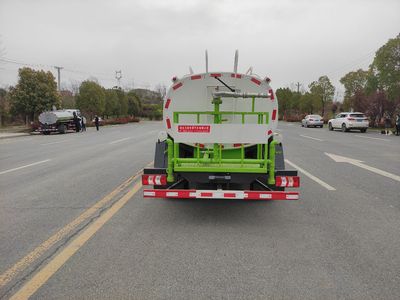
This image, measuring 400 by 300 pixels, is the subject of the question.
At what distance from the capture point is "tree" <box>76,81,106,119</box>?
153ft

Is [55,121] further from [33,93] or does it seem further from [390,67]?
[390,67]

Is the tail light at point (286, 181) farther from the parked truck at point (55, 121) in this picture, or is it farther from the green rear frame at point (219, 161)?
the parked truck at point (55, 121)

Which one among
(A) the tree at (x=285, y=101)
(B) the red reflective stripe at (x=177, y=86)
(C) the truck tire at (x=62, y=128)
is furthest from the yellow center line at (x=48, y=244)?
(A) the tree at (x=285, y=101)

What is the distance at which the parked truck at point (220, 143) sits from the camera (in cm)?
476

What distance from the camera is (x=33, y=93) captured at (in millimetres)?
33062

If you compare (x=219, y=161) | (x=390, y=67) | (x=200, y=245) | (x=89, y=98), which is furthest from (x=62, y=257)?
(x=89, y=98)

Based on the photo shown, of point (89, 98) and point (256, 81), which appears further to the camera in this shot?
point (89, 98)

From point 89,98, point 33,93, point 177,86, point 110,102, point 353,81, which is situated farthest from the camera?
point 110,102

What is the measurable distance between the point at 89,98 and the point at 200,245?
151ft

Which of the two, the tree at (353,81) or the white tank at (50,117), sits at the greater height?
the tree at (353,81)

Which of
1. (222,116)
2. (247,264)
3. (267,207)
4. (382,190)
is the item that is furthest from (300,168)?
(247,264)

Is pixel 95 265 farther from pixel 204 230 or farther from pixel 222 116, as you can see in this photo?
pixel 222 116

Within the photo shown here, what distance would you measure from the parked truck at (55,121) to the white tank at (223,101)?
26.0m

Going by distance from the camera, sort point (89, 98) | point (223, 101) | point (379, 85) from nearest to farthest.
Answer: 1. point (223, 101)
2. point (379, 85)
3. point (89, 98)
